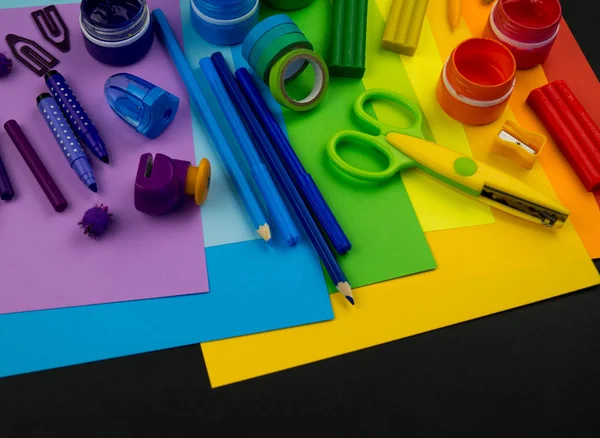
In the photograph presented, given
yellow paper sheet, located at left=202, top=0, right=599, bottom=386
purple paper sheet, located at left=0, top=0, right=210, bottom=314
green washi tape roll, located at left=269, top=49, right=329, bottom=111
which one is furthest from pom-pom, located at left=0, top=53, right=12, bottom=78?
yellow paper sheet, located at left=202, top=0, right=599, bottom=386

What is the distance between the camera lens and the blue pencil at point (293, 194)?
2.33ft

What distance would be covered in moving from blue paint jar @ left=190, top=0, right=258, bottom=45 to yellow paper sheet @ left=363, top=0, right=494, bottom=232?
171mm

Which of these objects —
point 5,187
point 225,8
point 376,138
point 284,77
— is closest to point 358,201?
point 376,138

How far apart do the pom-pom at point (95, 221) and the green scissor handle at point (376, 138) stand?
0.89 ft

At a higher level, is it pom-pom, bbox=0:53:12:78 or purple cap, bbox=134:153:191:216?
pom-pom, bbox=0:53:12:78

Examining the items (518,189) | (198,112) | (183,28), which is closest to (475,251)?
(518,189)

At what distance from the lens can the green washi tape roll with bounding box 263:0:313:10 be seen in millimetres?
894

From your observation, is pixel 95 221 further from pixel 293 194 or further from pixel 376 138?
pixel 376 138

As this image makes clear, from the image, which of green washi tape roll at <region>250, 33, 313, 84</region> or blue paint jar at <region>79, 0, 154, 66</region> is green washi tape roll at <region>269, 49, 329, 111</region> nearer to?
green washi tape roll at <region>250, 33, 313, 84</region>

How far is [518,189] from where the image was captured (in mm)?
756

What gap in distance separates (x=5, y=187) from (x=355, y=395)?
0.46m

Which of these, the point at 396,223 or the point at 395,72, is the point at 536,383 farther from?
the point at 395,72

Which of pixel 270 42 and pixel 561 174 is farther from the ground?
pixel 270 42

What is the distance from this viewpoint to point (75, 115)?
0.78m
